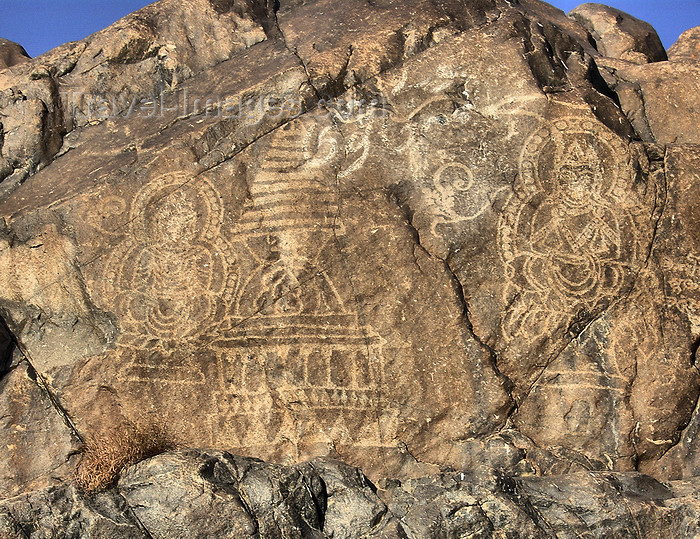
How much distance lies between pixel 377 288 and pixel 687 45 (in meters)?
3.75

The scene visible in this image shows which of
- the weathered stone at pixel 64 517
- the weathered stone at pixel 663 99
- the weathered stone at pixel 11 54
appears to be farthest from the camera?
the weathered stone at pixel 11 54

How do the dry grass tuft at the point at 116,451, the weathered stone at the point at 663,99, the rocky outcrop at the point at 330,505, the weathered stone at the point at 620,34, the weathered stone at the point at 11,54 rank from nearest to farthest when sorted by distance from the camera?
1. the rocky outcrop at the point at 330,505
2. the dry grass tuft at the point at 116,451
3. the weathered stone at the point at 663,99
4. the weathered stone at the point at 11,54
5. the weathered stone at the point at 620,34

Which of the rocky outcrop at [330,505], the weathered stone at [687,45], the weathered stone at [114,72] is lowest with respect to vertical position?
the rocky outcrop at [330,505]

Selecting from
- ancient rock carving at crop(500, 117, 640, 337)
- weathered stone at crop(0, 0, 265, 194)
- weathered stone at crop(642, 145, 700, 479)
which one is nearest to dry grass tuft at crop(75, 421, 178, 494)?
weathered stone at crop(0, 0, 265, 194)

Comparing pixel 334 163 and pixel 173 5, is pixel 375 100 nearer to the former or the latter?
pixel 334 163

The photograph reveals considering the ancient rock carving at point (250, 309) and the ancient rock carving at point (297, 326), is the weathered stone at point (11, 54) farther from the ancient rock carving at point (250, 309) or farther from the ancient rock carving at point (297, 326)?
the ancient rock carving at point (297, 326)

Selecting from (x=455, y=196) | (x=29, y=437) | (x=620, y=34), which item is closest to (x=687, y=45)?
(x=620, y=34)

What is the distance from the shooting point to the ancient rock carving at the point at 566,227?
15.4ft

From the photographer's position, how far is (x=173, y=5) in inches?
214

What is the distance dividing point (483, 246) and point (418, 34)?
1491 mm

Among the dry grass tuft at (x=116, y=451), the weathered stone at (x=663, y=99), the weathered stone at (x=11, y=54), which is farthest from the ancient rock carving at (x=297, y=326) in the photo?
the weathered stone at (x=11, y=54)

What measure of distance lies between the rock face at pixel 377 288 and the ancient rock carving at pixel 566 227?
0.01 m

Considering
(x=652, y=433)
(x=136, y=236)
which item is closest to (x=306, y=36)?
(x=136, y=236)

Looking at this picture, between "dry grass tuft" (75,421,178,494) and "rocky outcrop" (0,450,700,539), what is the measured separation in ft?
0.46
